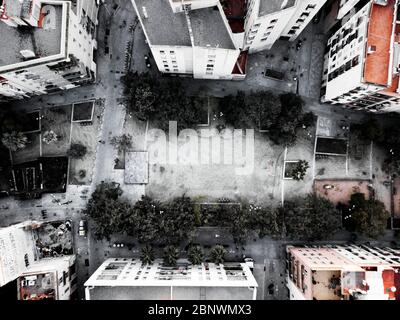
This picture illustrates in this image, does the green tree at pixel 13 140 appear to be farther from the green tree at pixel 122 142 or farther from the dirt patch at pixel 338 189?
the dirt patch at pixel 338 189

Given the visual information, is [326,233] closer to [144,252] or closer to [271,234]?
[271,234]

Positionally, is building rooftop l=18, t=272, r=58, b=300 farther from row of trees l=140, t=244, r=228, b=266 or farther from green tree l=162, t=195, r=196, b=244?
green tree l=162, t=195, r=196, b=244

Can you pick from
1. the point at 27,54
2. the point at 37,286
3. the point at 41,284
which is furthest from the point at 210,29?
the point at 37,286

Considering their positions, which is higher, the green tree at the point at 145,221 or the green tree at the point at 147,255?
the green tree at the point at 145,221

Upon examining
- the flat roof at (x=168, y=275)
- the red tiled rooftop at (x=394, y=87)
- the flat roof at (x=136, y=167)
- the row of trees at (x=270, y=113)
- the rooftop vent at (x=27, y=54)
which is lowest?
the flat roof at (x=168, y=275)

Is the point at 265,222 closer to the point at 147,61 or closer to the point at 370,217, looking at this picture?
the point at 370,217

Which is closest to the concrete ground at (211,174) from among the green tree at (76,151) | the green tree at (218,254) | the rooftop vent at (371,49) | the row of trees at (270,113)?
the row of trees at (270,113)
